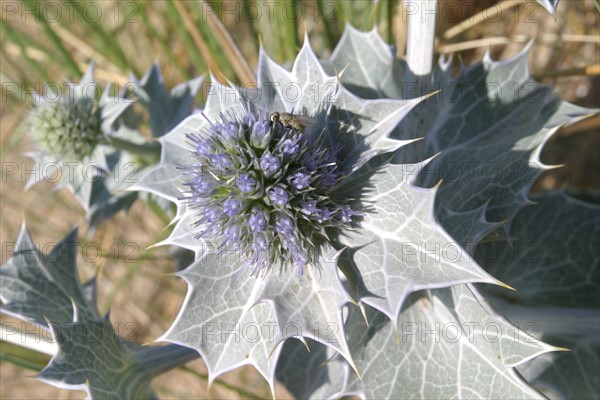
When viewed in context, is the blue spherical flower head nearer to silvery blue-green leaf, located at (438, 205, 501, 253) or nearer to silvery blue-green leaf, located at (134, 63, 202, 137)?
silvery blue-green leaf, located at (438, 205, 501, 253)

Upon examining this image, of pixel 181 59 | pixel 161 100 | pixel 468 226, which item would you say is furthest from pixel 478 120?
pixel 181 59

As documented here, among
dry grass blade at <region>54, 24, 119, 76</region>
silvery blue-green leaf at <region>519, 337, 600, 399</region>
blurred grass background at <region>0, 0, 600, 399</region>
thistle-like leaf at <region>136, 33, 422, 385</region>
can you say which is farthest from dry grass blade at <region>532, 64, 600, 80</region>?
dry grass blade at <region>54, 24, 119, 76</region>

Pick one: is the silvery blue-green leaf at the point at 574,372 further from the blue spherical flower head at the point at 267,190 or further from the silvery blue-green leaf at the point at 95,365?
the silvery blue-green leaf at the point at 95,365

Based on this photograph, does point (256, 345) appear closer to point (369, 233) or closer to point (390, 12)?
point (369, 233)

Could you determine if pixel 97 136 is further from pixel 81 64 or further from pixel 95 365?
pixel 81 64

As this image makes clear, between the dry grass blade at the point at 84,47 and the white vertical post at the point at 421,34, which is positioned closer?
the white vertical post at the point at 421,34

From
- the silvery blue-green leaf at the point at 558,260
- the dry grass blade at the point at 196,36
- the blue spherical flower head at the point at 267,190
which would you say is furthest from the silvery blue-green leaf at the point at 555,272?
the dry grass blade at the point at 196,36
